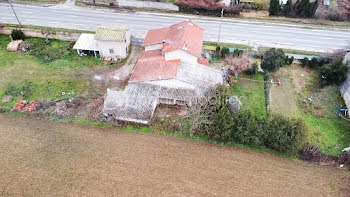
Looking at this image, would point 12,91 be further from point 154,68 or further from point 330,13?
point 330,13

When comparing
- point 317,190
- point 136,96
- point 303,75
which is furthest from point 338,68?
point 136,96

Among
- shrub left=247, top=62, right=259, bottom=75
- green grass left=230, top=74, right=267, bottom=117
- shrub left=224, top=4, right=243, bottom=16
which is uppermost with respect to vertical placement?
shrub left=224, top=4, right=243, bottom=16

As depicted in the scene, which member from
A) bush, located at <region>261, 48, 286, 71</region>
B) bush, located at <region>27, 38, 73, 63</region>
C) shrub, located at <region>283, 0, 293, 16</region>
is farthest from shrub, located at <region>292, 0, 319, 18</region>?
bush, located at <region>27, 38, 73, 63</region>

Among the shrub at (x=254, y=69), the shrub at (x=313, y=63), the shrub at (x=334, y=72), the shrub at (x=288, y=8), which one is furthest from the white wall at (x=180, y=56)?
the shrub at (x=288, y=8)

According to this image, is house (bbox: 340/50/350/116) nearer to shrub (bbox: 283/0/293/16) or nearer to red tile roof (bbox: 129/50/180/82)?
shrub (bbox: 283/0/293/16)

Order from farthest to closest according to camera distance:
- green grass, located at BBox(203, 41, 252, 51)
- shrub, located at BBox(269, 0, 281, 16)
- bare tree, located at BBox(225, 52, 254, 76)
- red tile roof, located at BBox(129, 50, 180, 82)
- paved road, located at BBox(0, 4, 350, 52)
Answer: shrub, located at BBox(269, 0, 281, 16)
paved road, located at BBox(0, 4, 350, 52)
green grass, located at BBox(203, 41, 252, 51)
bare tree, located at BBox(225, 52, 254, 76)
red tile roof, located at BBox(129, 50, 180, 82)

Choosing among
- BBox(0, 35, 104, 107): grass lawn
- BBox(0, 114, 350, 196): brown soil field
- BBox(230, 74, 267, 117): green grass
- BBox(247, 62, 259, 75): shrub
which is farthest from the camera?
A: BBox(247, 62, 259, 75): shrub

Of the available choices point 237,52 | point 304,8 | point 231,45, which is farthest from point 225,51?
point 304,8

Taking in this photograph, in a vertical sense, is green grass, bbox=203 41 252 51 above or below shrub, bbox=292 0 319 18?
below
